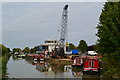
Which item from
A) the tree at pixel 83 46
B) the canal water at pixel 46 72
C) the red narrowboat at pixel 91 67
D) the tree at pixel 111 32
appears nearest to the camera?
the tree at pixel 111 32

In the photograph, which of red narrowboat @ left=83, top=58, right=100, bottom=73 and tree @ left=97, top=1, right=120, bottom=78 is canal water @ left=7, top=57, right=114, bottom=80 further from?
tree @ left=97, top=1, right=120, bottom=78

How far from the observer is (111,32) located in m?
21.3

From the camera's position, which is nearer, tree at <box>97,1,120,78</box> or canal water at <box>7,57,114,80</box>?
tree at <box>97,1,120,78</box>

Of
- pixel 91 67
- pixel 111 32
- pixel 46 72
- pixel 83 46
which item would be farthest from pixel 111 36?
pixel 83 46

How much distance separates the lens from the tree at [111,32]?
20773 mm

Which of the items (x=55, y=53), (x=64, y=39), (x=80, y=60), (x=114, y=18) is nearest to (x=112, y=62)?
(x=114, y=18)

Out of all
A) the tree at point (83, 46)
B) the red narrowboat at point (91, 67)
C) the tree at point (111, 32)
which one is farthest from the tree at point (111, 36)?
the tree at point (83, 46)

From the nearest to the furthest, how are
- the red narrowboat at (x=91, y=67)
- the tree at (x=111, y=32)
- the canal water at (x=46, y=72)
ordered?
the tree at (x=111, y=32)
the red narrowboat at (x=91, y=67)
the canal water at (x=46, y=72)

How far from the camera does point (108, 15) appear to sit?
2239cm

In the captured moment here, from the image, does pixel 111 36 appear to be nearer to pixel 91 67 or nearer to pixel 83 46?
pixel 91 67

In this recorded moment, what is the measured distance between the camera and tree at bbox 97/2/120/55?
20.8m

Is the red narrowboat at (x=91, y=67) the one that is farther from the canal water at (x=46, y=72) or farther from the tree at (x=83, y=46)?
the tree at (x=83, y=46)

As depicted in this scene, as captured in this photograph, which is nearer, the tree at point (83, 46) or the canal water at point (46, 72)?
the canal water at point (46, 72)

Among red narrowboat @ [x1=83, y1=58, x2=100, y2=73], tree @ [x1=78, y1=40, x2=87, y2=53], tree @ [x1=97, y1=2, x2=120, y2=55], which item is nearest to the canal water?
red narrowboat @ [x1=83, y1=58, x2=100, y2=73]
